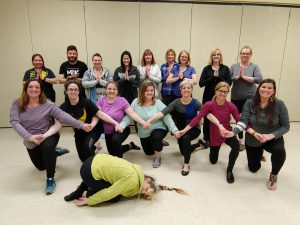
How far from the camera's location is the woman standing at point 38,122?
8.13 feet

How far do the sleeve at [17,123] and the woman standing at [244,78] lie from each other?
273cm

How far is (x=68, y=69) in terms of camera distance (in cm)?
371

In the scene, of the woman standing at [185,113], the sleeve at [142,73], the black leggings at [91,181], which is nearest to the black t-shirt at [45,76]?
the sleeve at [142,73]

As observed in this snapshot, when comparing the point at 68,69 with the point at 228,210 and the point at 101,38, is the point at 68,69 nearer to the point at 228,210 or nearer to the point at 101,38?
the point at 101,38

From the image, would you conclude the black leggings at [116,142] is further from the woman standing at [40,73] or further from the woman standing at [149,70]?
the woman standing at [40,73]

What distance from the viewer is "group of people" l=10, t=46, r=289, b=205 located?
2.25 m

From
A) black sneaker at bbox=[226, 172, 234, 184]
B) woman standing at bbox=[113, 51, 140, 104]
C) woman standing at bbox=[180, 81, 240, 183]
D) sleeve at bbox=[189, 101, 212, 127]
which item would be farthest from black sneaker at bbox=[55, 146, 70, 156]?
black sneaker at bbox=[226, 172, 234, 184]

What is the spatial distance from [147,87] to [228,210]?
1566 mm

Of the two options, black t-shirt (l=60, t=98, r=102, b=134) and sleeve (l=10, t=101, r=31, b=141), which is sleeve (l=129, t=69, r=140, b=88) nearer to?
black t-shirt (l=60, t=98, r=102, b=134)

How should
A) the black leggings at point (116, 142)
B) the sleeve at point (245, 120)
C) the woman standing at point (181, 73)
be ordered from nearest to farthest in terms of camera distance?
the sleeve at point (245, 120) < the black leggings at point (116, 142) < the woman standing at point (181, 73)

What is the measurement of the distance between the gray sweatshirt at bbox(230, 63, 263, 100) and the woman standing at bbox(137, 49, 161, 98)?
109 centimetres

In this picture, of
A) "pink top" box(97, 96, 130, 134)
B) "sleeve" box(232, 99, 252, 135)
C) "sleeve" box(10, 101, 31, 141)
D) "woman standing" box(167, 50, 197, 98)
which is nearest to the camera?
"sleeve" box(10, 101, 31, 141)

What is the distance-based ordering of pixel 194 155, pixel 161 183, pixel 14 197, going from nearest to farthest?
pixel 14 197, pixel 161 183, pixel 194 155

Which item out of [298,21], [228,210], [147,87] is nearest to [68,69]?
[147,87]
